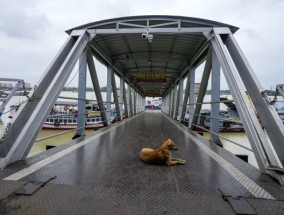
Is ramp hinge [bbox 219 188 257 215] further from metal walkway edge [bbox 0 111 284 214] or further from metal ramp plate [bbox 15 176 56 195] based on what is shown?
metal ramp plate [bbox 15 176 56 195]

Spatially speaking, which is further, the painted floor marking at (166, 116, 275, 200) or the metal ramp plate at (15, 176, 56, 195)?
the painted floor marking at (166, 116, 275, 200)

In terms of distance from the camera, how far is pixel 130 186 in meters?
2.36

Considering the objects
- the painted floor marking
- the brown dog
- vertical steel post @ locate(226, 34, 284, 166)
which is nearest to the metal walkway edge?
the painted floor marking

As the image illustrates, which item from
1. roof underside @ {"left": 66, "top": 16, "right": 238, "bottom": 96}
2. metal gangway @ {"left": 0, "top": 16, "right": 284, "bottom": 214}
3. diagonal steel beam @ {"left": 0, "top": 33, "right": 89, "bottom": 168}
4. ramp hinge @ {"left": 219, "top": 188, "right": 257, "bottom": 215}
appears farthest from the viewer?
roof underside @ {"left": 66, "top": 16, "right": 238, "bottom": 96}

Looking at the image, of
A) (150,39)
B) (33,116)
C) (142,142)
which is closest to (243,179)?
(142,142)

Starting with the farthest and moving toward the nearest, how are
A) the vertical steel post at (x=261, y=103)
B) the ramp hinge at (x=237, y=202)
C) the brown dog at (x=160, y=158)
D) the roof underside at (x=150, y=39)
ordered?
the roof underside at (x=150, y=39) → the brown dog at (x=160, y=158) → the vertical steel post at (x=261, y=103) → the ramp hinge at (x=237, y=202)

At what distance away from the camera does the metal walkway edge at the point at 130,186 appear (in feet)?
6.11

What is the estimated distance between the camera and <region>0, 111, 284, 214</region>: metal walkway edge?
1.86 meters

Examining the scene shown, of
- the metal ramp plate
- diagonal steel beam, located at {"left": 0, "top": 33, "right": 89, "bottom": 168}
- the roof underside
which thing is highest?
the roof underside

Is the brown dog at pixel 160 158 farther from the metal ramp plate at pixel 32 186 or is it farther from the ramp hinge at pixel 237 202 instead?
the metal ramp plate at pixel 32 186

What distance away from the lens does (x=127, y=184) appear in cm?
242

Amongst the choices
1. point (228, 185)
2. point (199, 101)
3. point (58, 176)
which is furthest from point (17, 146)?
point (199, 101)

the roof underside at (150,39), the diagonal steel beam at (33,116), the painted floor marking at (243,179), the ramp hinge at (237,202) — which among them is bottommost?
the painted floor marking at (243,179)

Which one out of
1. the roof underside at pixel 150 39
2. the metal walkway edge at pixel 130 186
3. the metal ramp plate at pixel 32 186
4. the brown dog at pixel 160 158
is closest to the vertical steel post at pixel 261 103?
the metal walkway edge at pixel 130 186
